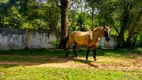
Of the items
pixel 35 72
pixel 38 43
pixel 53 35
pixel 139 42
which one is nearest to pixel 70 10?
pixel 53 35

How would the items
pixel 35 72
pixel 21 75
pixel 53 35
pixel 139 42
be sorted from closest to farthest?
pixel 21 75 < pixel 35 72 < pixel 53 35 < pixel 139 42

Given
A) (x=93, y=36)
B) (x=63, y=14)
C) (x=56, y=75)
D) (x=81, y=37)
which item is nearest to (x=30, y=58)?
(x=81, y=37)

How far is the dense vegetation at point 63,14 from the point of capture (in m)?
19.4

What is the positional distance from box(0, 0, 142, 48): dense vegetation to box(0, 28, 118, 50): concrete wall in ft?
4.68

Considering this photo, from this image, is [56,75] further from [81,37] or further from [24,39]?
[24,39]

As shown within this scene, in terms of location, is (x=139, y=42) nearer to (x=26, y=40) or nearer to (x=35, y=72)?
(x=26, y=40)

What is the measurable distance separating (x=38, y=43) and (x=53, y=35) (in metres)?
1.80

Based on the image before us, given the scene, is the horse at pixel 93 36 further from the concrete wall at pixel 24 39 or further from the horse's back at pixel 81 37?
the concrete wall at pixel 24 39

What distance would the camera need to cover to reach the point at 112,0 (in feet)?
69.0

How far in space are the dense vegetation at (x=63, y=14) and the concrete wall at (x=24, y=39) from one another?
143 cm

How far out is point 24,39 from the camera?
61.8 ft

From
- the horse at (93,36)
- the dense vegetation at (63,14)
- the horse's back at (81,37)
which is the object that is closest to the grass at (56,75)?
the horse at (93,36)

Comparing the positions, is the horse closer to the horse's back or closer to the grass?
the horse's back

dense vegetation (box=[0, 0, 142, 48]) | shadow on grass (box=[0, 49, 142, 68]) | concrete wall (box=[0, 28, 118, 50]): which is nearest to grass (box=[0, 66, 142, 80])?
shadow on grass (box=[0, 49, 142, 68])
